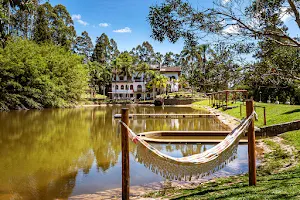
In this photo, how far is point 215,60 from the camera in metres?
6.02

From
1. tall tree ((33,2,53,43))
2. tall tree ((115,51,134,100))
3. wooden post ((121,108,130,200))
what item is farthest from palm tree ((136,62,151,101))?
wooden post ((121,108,130,200))

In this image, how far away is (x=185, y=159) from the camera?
4.00 metres

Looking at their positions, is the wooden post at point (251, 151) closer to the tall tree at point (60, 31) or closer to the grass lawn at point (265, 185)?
the grass lawn at point (265, 185)

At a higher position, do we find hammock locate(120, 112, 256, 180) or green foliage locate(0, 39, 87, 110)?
green foliage locate(0, 39, 87, 110)

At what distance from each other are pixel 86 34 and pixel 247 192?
59760 millimetres

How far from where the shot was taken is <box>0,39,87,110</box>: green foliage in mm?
27266

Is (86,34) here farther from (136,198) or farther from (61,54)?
(136,198)

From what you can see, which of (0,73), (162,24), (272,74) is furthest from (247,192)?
(0,73)

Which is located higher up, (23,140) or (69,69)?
(69,69)

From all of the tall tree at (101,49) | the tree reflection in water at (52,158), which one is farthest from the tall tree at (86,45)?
the tree reflection in water at (52,158)

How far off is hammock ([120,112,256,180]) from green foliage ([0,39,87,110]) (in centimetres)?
2589

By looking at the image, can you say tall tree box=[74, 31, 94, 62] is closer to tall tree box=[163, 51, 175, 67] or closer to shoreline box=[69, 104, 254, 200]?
tall tree box=[163, 51, 175, 67]

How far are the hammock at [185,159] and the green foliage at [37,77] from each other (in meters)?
25.9

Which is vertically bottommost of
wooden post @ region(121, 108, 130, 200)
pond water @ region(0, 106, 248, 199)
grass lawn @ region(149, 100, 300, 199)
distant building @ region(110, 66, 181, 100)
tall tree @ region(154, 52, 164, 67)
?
pond water @ region(0, 106, 248, 199)
